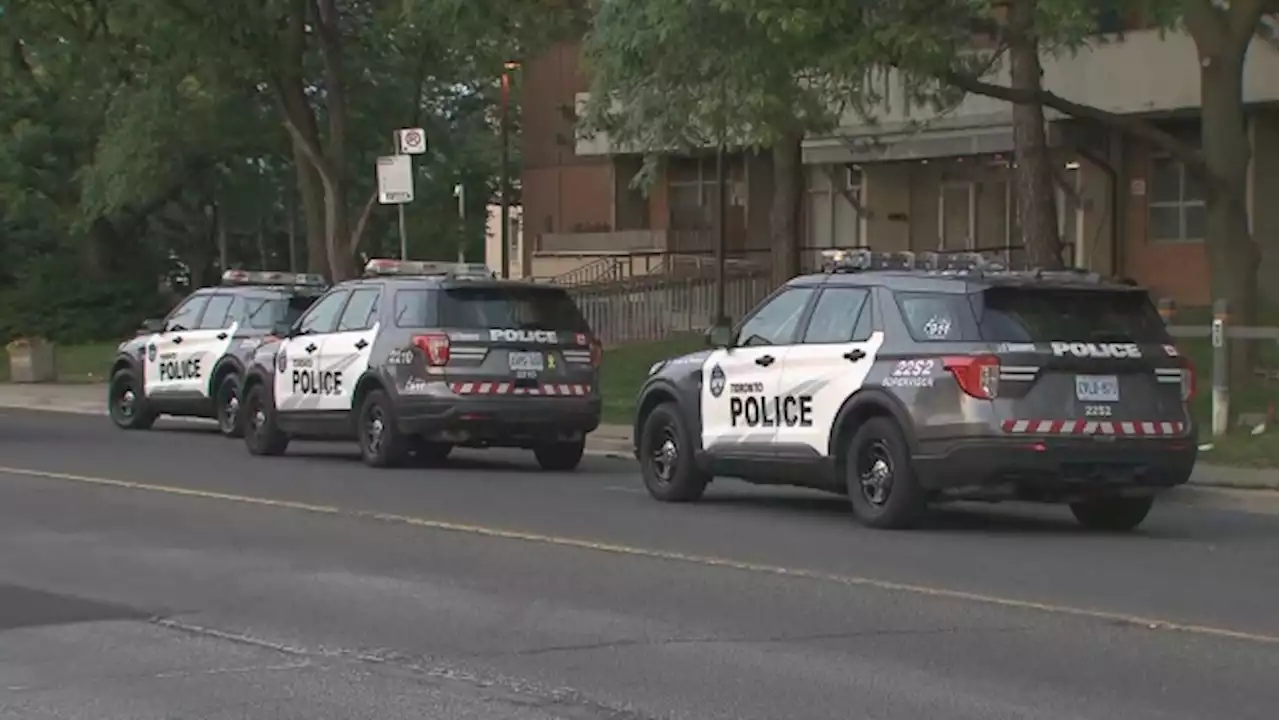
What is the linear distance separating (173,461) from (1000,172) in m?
20.9

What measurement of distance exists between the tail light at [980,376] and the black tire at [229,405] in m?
12.2

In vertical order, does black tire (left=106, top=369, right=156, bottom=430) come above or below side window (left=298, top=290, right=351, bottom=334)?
below

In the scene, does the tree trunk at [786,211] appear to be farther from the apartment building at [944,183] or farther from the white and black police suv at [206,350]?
the white and black police suv at [206,350]

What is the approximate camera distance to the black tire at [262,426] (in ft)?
69.5

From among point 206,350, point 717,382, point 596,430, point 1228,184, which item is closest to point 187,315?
point 206,350

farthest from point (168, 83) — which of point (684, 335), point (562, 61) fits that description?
point (562, 61)

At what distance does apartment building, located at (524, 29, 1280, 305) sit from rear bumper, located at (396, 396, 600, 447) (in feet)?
37.2

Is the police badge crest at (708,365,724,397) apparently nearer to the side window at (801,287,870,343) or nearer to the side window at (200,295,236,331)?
the side window at (801,287,870,343)

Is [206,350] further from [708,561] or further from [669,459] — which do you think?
[708,561]

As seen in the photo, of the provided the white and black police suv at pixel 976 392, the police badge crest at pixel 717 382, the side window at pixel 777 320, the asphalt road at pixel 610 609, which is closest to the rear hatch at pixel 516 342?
the asphalt road at pixel 610 609

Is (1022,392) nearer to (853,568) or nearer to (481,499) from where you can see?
(853,568)

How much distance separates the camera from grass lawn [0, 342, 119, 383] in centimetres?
3891

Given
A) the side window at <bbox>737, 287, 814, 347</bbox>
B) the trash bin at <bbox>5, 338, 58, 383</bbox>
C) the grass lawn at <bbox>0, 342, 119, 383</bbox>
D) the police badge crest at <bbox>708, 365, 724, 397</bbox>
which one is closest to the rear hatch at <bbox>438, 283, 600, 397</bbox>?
the police badge crest at <bbox>708, 365, 724, 397</bbox>

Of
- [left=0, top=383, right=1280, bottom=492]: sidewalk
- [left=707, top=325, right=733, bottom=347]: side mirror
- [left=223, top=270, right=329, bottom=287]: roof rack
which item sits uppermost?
[left=223, top=270, right=329, bottom=287]: roof rack
